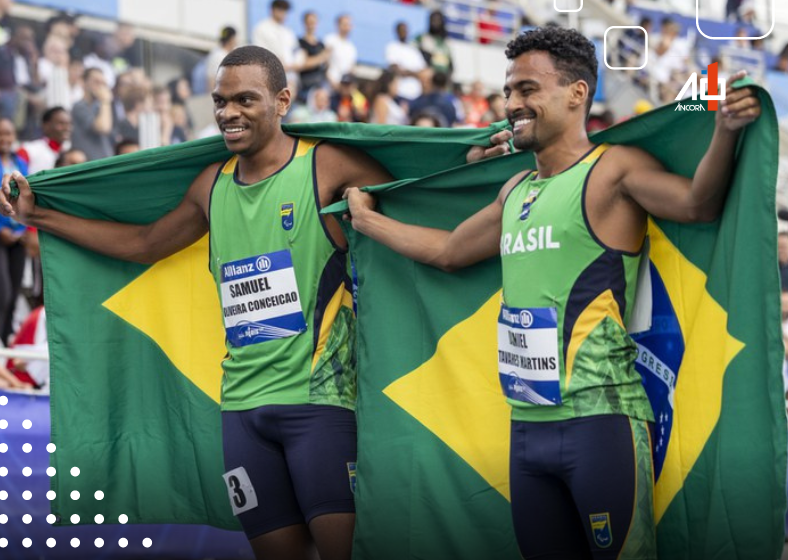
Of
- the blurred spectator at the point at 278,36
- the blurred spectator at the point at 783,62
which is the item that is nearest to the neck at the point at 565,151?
the blurred spectator at the point at 278,36

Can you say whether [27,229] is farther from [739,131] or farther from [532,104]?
[739,131]

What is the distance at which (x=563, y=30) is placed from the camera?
4164mm

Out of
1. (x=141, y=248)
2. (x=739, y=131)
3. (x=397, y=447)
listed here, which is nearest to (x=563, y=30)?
(x=739, y=131)

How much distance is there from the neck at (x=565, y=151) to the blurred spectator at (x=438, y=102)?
7932 millimetres

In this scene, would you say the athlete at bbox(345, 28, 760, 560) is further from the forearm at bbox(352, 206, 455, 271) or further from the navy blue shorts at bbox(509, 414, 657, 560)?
the forearm at bbox(352, 206, 455, 271)

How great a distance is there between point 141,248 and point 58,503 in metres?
1.16

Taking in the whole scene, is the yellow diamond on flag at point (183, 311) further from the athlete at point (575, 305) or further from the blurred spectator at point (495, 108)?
the blurred spectator at point (495, 108)

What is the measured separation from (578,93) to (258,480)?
1.83 meters

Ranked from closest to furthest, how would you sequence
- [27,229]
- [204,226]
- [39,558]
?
1. [204,226]
2. [39,558]
3. [27,229]

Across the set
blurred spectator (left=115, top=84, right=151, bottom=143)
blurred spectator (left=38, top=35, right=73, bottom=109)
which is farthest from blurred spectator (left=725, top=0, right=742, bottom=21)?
blurred spectator (left=38, top=35, right=73, bottom=109)

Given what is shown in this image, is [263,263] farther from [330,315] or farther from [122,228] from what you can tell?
[122,228]

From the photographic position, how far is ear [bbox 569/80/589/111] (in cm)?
413

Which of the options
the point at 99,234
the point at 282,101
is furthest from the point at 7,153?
the point at 282,101

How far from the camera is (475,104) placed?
46.4ft
